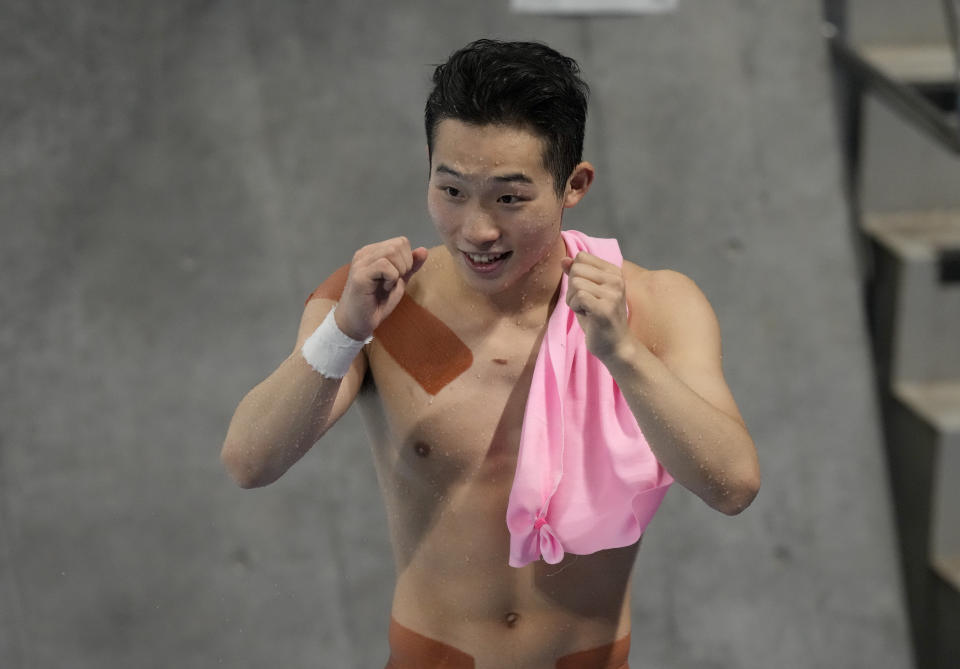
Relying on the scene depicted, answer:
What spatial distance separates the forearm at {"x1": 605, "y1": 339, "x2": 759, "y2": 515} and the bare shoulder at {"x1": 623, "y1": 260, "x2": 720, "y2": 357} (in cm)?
11

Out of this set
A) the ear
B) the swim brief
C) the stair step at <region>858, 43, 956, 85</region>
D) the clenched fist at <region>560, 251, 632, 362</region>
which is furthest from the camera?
the stair step at <region>858, 43, 956, 85</region>

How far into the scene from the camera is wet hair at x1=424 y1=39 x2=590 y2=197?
4.39ft

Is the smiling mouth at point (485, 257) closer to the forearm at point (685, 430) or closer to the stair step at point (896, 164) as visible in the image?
the forearm at point (685, 430)

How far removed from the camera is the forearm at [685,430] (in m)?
1.34

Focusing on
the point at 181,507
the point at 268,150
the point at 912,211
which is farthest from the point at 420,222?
the point at 912,211

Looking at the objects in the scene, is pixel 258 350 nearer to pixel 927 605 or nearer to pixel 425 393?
pixel 425 393

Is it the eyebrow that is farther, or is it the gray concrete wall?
the gray concrete wall

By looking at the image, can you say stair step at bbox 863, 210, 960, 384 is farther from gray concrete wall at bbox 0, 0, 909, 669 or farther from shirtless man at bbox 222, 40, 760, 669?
shirtless man at bbox 222, 40, 760, 669

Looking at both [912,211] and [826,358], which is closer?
[826,358]

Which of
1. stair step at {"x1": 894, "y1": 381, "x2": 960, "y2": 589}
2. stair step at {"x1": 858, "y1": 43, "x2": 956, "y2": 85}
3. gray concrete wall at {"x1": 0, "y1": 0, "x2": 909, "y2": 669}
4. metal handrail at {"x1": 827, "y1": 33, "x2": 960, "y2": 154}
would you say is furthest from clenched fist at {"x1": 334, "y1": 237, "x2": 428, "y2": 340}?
stair step at {"x1": 858, "y1": 43, "x2": 956, "y2": 85}

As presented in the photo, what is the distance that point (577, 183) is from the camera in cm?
146

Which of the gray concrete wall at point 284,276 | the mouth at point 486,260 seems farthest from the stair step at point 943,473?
the mouth at point 486,260

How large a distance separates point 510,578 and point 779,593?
1.37 metres

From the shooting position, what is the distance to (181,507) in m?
2.56
